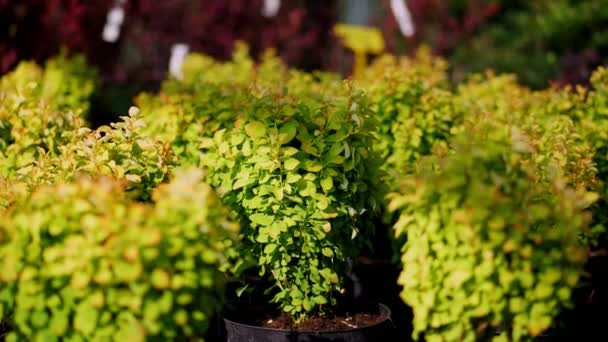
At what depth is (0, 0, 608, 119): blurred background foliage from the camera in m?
7.62

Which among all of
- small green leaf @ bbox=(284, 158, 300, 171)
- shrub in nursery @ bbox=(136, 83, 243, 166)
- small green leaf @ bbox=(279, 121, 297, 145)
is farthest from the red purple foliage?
small green leaf @ bbox=(284, 158, 300, 171)

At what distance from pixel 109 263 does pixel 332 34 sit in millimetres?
7929

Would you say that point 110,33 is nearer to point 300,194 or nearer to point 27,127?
point 27,127

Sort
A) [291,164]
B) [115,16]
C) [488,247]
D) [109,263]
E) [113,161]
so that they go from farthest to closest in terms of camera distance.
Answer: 1. [115,16]
2. [291,164]
3. [113,161]
4. [488,247]
5. [109,263]

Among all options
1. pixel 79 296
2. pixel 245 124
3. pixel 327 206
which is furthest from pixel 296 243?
pixel 79 296

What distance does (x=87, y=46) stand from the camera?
7238 mm

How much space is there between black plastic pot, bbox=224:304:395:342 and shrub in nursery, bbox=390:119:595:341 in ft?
1.69

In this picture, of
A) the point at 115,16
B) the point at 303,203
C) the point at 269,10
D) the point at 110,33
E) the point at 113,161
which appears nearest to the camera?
the point at 113,161

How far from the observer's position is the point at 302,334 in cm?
281

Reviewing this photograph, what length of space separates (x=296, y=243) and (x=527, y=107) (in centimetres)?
191

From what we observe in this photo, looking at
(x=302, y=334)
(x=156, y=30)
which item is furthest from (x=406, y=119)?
(x=156, y=30)

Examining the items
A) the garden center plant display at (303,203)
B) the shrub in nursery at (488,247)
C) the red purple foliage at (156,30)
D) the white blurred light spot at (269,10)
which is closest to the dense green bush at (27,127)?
the garden center plant display at (303,203)

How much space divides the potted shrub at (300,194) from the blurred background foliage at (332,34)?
4.07 m

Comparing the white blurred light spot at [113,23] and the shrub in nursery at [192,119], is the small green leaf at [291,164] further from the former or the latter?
the white blurred light spot at [113,23]
